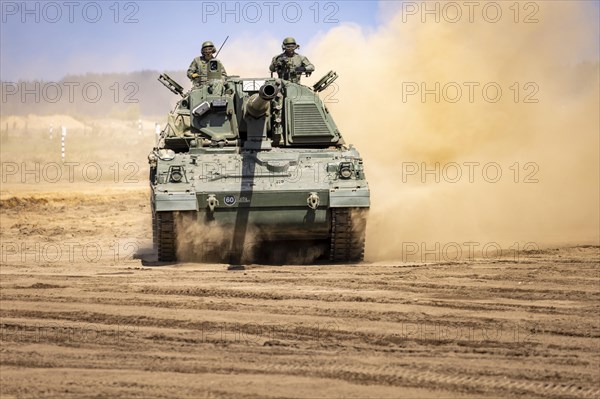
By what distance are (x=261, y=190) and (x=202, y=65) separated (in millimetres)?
3987

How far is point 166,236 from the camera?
1230cm

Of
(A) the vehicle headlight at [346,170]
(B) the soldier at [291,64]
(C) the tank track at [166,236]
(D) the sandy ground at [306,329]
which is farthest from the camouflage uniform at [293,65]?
(C) the tank track at [166,236]

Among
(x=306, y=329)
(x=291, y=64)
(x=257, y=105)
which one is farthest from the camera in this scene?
(x=291, y=64)

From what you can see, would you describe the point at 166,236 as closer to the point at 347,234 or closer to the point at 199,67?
the point at 347,234

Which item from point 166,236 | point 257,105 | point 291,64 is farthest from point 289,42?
point 166,236

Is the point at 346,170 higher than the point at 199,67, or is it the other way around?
the point at 199,67

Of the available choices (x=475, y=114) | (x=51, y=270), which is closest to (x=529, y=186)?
(x=475, y=114)

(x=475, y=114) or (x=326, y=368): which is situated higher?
(x=475, y=114)

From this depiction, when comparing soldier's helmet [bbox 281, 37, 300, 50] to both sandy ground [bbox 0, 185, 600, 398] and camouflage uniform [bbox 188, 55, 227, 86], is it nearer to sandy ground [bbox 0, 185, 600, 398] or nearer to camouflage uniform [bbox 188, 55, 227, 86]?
camouflage uniform [bbox 188, 55, 227, 86]

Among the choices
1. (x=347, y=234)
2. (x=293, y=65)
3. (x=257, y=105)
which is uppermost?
(x=293, y=65)

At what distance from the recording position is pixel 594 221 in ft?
49.4

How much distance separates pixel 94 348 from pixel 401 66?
49.1 ft

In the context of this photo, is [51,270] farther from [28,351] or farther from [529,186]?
[529,186]

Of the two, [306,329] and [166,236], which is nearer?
[306,329]
